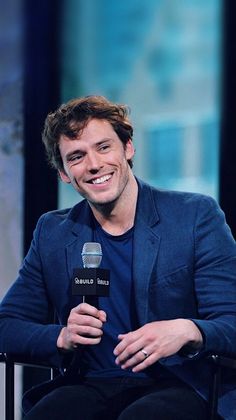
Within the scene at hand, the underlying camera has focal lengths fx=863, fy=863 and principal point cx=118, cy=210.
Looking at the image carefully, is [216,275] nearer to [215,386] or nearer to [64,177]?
[215,386]

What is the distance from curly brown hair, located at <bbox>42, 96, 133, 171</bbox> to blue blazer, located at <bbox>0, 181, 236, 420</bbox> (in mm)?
185

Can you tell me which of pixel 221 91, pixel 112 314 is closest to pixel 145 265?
pixel 112 314

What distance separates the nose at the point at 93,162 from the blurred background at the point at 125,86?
2.77 ft

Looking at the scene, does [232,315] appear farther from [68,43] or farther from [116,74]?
[68,43]

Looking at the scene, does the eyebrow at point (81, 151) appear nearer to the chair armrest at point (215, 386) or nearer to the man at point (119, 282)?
the man at point (119, 282)

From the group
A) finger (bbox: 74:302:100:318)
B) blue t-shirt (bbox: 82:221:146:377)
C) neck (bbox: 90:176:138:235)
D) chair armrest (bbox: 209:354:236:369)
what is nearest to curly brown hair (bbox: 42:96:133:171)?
neck (bbox: 90:176:138:235)

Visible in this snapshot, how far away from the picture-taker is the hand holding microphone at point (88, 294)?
208cm

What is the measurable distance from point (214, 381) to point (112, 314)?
1.24ft

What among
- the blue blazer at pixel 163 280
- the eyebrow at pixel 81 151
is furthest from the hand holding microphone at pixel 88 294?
the eyebrow at pixel 81 151

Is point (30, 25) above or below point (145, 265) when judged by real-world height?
above

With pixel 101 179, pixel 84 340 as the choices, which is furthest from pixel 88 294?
pixel 101 179

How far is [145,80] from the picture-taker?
3332 mm

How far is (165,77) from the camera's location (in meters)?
3.27

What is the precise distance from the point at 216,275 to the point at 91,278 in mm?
417
